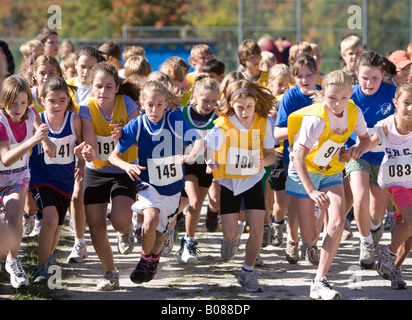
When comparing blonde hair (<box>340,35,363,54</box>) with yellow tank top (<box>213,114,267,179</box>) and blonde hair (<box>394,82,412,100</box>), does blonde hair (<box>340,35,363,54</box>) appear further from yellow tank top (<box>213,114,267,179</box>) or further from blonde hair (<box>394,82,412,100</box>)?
yellow tank top (<box>213,114,267,179</box>)

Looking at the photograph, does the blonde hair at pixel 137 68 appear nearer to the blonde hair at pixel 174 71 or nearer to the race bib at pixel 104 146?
the blonde hair at pixel 174 71

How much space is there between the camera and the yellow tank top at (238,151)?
561 centimetres

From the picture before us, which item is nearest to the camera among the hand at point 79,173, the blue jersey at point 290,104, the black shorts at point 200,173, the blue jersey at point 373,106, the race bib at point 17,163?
the race bib at point 17,163

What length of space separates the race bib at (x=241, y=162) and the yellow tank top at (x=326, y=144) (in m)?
0.43

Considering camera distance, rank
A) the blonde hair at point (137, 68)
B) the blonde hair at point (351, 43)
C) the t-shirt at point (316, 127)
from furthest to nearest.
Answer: the blonde hair at point (351, 43) → the blonde hair at point (137, 68) → the t-shirt at point (316, 127)

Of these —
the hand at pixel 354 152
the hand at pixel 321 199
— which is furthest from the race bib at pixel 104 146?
the hand at pixel 354 152

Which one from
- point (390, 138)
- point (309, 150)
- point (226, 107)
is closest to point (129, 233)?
point (226, 107)

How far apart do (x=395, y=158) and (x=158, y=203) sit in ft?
6.27

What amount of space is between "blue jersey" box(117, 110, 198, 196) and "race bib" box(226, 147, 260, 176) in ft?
1.36

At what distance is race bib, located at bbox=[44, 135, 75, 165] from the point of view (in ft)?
18.6

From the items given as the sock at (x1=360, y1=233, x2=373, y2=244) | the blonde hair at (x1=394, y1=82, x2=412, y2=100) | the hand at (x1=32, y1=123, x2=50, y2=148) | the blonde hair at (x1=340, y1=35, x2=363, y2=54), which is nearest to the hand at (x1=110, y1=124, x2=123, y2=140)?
the hand at (x1=32, y1=123, x2=50, y2=148)

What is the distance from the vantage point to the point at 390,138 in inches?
222

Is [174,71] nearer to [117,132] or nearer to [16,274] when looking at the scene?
[117,132]
